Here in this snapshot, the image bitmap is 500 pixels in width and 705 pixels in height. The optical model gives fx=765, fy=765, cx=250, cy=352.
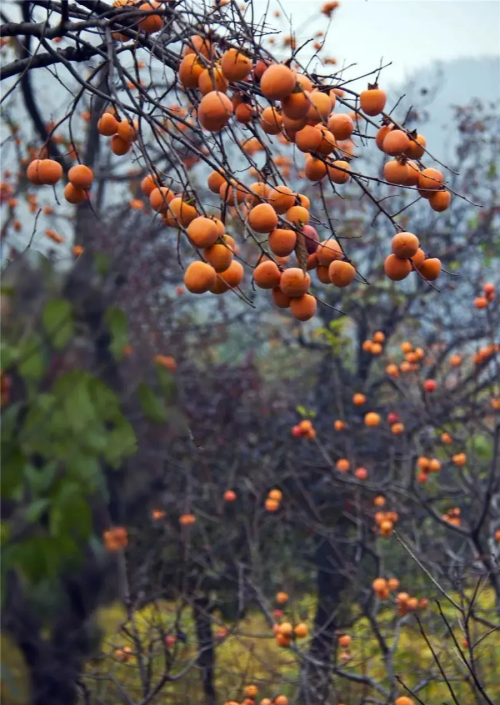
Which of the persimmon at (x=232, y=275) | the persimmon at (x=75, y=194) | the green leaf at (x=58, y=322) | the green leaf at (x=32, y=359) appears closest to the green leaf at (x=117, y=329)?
the green leaf at (x=58, y=322)

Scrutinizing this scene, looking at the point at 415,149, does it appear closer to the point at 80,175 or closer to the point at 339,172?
the point at 339,172

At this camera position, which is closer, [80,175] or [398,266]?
[398,266]

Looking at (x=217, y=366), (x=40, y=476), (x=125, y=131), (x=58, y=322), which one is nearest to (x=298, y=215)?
(x=125, y=131)

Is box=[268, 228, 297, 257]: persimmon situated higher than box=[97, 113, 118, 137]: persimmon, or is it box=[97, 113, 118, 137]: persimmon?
box=[97, 113, 118, 137]: persimmon

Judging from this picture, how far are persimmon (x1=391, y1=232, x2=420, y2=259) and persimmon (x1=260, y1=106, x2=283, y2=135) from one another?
222mm

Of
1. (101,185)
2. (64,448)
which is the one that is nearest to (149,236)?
(101,185)

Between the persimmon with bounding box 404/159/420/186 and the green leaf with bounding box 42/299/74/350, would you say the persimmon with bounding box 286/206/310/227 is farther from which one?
the green leaf with bounding box 42/299/74/350

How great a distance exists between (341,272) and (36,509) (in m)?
1.54

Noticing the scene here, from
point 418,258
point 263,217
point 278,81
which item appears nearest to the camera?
point 278,81

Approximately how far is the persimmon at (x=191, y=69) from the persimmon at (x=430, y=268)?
412mm

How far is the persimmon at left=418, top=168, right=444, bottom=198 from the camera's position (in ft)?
3.48

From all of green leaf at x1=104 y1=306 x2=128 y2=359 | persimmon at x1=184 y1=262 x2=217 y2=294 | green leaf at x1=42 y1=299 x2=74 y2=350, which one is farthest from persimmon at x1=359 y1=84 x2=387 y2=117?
green leaf at x1=42 y1=299 x2=74 y2=350

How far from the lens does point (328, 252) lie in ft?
3.57

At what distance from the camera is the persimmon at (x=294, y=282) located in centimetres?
101
